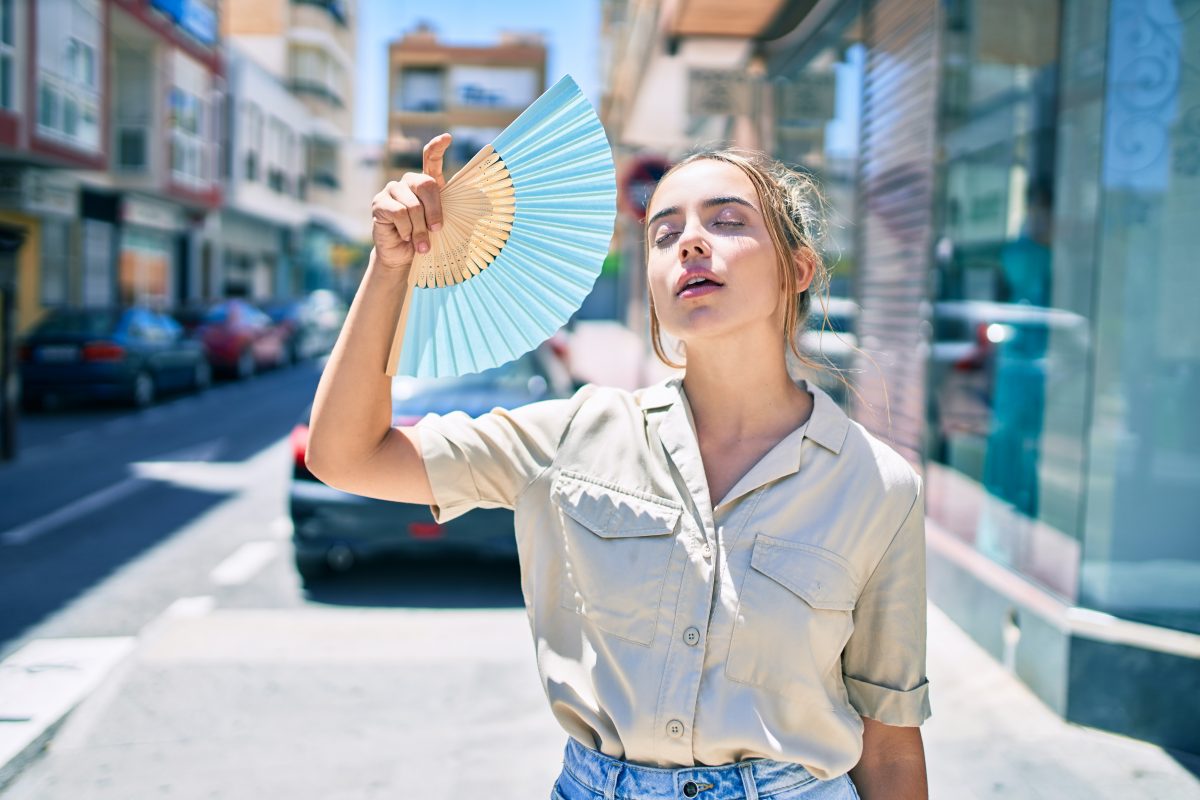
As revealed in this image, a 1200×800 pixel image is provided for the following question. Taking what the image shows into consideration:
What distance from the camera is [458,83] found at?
48625mm

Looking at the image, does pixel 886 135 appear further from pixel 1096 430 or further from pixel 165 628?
pixel 165 628

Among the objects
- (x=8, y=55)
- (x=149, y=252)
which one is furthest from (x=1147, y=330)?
(x=149, y=252)

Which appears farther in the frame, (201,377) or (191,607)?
(201,377)

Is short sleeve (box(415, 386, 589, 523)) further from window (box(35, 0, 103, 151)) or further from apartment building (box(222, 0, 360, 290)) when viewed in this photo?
apartment building (box(222, 0, 360, 290))

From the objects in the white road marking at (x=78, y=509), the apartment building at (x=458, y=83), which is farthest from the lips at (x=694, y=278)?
the apartment building at (x=458, y=83)

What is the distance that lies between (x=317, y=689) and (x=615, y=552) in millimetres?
3192

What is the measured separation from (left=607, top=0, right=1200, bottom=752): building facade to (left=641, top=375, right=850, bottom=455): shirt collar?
28.1 inches

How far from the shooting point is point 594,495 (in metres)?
1.50

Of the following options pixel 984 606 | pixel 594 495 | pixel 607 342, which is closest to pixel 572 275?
pixel 594 495

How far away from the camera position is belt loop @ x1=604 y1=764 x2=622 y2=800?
4.67 feet

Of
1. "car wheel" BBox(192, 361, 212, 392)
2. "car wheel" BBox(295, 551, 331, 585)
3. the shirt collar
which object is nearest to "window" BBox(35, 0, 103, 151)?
"car wheel" BBox(192, 361, 212, 392)

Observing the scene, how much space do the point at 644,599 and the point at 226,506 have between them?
7599mm

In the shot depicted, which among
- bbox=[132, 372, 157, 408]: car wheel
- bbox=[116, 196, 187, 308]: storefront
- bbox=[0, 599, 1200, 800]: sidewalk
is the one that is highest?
bbox=[116, 196, 187, 308]: storefront

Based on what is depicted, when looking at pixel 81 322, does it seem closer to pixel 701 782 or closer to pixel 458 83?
pixel 701 782
